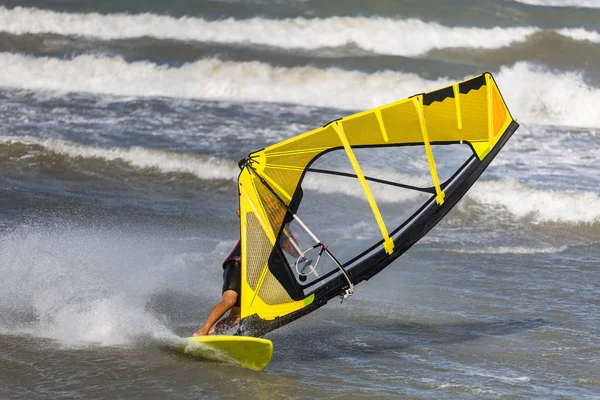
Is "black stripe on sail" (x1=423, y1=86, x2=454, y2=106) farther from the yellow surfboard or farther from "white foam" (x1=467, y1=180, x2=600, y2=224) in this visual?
"white foam" (x1=467, y1=180, x2=600, y2=224)

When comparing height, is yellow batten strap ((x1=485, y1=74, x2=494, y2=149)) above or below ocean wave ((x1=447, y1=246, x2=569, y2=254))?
above

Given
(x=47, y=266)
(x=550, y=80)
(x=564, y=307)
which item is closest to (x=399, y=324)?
(x=564, y=307)

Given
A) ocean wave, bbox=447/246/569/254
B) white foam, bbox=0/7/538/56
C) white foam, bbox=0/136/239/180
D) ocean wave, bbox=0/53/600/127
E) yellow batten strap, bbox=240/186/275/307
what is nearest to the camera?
yellow batten strap, bbox=240/186/275/307

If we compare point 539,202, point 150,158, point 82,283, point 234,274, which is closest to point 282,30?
point 150,158

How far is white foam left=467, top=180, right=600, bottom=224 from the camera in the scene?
12078 mm

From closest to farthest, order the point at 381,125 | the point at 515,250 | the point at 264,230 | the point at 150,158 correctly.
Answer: the point at 264,230 < the point at 381,125 < the point at 515,250 < the point at 150,158

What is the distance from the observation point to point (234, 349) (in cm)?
674

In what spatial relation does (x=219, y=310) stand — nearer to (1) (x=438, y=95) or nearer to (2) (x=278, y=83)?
(1) (x=438, y=95)

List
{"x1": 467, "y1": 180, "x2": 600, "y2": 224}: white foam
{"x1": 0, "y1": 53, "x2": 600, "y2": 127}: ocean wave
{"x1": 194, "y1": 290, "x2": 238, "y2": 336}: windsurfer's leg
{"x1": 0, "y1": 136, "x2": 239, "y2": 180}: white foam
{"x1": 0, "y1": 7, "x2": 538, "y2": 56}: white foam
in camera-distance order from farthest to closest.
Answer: {"x1": 0, "y1": 7, "x2": 538, "y2": 56}: white foam < {"x1": 0, "y1": 53, "x2": 600, "y2": 127}: ocean wave < {"x1": 0, "y1": 136, "x2": 239, "y2": 180}: white foam < {"x1": 467, "y1": 180, "x2": 600, "y2": 224}: white foam < {"x1": 194, "y1": 290, "x2": 238, "y2": 336}: windsurfer's leg

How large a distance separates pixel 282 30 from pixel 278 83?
368cm

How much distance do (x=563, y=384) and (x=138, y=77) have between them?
16.5 meters

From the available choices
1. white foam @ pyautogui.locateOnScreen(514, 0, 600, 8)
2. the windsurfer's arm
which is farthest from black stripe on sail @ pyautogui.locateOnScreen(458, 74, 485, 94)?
white foam @ pyautogui.locateOnScreen(514, 0, 600, 8)

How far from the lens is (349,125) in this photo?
287 inches

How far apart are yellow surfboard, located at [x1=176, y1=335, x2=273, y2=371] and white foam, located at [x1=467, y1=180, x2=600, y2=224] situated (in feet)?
21.8
